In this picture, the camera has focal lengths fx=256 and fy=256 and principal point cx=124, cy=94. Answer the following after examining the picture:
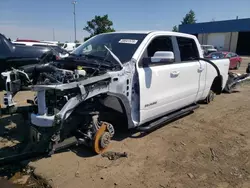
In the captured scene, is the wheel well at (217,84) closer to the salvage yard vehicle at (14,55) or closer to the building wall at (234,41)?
the salvage yard vehicle at (14,55)

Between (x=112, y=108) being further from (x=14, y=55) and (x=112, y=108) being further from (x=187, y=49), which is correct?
(x=14, y=55)

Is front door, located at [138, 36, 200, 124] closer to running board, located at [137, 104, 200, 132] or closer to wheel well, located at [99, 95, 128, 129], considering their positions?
running board, located at [137, 104, 200, 132]

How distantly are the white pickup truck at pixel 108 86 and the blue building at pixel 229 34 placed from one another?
135 ft

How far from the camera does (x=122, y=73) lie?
13.0ft

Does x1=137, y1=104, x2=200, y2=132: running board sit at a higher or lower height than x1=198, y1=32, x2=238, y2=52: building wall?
lower

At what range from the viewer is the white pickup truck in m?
3.34

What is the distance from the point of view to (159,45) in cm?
489

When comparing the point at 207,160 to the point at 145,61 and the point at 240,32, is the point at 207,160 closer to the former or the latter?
the point at 145,61

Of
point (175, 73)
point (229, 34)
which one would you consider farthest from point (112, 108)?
point (229, 34)

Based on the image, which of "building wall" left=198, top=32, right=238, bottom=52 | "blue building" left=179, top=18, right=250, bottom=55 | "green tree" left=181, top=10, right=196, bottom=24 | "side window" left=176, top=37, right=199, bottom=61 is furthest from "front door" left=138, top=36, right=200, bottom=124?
"green tree" left=181, top=10, right=196, bottom=24

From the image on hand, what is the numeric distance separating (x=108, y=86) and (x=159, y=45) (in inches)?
65.2

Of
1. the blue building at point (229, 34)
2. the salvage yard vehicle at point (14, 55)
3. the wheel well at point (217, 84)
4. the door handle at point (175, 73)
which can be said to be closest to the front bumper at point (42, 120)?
the door handle at point (175, 73)

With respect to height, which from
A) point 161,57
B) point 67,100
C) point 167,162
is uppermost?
point 161,57

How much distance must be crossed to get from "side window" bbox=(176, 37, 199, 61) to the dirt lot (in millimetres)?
1522
